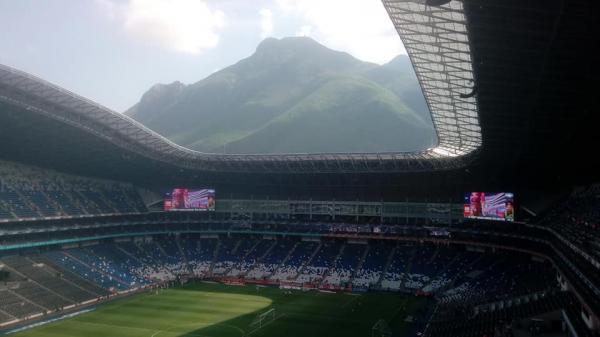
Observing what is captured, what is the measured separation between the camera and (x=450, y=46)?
1347 inches

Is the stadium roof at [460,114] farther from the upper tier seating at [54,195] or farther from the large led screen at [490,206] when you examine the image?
the large led screen at [490,206]

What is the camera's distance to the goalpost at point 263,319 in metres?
47.9

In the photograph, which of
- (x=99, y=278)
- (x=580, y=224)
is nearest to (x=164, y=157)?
(x=99, y=278)

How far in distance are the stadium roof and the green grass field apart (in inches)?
766

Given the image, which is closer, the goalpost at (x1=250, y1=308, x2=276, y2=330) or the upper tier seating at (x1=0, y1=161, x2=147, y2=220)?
the goalpost at (x1=250, y1=308, x2=276, y2=330)

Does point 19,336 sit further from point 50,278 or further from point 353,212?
point 353,212

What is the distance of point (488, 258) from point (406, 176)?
645 inches

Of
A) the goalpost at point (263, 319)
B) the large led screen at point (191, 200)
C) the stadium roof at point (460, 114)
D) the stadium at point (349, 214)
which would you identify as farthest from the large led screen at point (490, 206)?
the large led screen at point (191, 200)

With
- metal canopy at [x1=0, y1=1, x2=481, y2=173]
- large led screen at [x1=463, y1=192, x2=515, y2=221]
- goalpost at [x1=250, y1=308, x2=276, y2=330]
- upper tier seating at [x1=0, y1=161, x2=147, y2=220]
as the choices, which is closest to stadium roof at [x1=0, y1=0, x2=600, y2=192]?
metal canopy at [x1=0, y1=1, x2=481, y2=173]

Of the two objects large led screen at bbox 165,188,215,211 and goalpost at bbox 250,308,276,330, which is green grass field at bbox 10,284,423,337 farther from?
large led screen at bbox 165,188,215,211

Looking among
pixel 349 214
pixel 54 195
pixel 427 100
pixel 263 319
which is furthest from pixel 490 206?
pixel 54 195

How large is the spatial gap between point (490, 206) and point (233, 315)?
115ft

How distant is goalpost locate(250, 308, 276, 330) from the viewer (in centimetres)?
4791

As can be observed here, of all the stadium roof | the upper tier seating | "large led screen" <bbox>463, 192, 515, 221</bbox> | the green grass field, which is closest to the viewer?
the stadium roof
